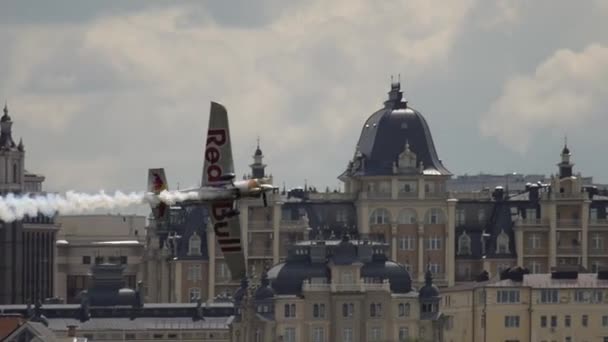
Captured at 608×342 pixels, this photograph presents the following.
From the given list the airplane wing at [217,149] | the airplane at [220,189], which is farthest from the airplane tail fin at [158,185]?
the airplane wing at [217,149]

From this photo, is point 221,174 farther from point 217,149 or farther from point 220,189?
point 220,189

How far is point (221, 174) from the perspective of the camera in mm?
126812

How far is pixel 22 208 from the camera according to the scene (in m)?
120

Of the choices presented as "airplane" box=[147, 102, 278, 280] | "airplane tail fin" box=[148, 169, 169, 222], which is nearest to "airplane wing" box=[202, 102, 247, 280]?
"airplane" box=[147, 102, 278, 280]

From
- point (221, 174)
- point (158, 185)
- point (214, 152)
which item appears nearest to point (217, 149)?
point (214, 152)

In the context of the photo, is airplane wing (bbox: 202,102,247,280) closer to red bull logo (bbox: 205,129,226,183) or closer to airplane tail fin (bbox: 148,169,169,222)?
red bull logo (bbox: 205,129,226,183)

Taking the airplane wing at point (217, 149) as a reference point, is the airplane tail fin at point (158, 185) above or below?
below

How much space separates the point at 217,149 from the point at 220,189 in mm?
2569

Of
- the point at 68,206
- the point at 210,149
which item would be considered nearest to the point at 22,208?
the point at 68,206

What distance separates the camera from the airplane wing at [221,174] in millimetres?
126688

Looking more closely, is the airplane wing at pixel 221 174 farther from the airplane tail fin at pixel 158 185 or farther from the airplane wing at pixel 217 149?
the airplane tail fin at pixel 158 185

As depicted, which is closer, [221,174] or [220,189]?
[220,189]

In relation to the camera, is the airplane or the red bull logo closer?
the airplane

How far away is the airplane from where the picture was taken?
124688 millimetres
